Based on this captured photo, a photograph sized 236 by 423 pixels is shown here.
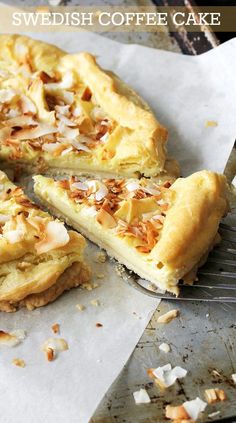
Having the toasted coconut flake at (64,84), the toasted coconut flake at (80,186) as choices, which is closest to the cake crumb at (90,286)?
the toasted coconut flake at (80,186)

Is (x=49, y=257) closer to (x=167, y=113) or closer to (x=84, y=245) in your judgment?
(x=84, y=245)

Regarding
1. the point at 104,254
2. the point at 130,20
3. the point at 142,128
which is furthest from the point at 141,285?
the point at 130,20

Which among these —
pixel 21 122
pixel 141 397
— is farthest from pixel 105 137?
pixel 141 397

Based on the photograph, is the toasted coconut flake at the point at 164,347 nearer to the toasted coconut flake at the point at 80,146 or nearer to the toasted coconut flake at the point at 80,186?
the toasted coconut flake at the point at 80,186

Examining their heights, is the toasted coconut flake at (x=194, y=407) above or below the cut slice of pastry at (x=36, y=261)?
below

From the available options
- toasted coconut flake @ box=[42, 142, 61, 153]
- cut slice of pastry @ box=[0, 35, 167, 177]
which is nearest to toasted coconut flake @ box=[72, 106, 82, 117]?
cut slice of pastry @ box=[0, 35, 167, 177]

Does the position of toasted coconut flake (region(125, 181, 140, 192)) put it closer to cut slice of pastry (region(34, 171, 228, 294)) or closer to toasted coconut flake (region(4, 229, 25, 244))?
cut slice of pastry (region(34, 171, 228, 294))
